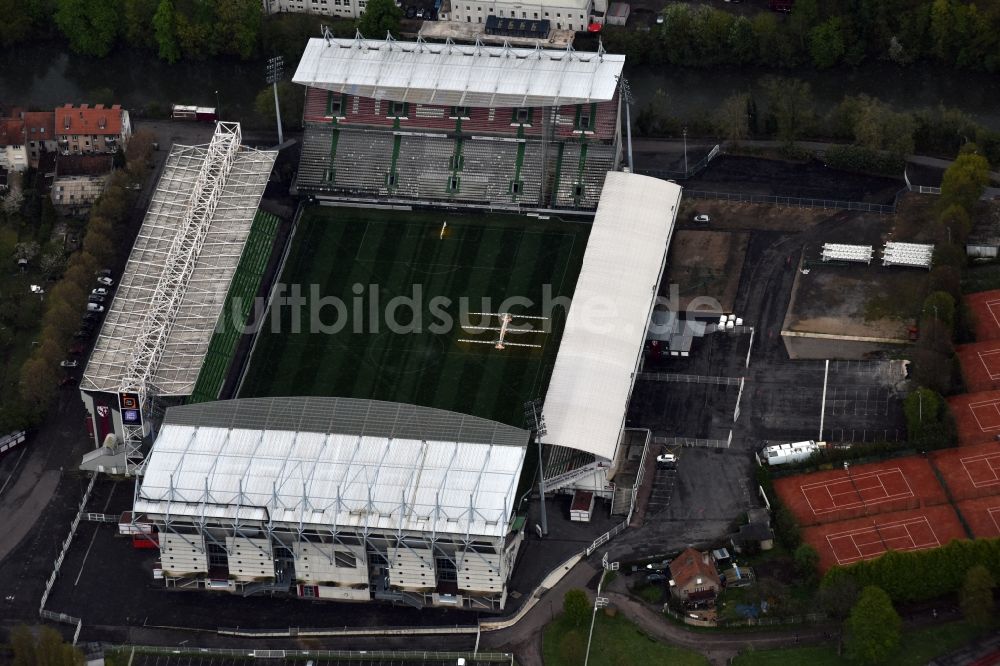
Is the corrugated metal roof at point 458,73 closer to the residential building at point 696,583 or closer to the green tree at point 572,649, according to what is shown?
the residential building at point 696,583

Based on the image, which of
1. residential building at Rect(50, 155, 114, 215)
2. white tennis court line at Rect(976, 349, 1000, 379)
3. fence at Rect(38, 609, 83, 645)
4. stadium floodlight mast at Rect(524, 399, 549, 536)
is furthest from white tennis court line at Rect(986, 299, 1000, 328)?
residential building at Rect(50, 155, 114, 215)

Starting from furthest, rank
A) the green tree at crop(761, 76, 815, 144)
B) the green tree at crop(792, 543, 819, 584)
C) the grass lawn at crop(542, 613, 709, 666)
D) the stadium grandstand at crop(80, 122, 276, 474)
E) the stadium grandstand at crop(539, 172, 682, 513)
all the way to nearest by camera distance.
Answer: the green tree at crop(761, 76, 815, 144), the stadium grandstand at crop(80, 122, 276, 474), the stadium grandstand at crop(539, 172, 682, 513), the green tree at crop(792, 543, 819, 584), the grass lawn at crop(542, 613, 709, 666)

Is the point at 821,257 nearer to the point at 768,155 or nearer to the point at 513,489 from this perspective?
the point at 768,155

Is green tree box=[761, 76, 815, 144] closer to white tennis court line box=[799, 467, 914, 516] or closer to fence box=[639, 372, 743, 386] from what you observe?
fence box=[639, 372, 743, 386]

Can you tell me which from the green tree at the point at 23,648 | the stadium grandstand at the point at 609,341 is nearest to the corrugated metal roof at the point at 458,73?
the stadium grandstand at the point at 609,341

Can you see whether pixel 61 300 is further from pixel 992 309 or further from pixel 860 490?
pixel 992 309

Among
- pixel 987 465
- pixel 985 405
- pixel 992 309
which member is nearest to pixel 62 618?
pixel 987 465
